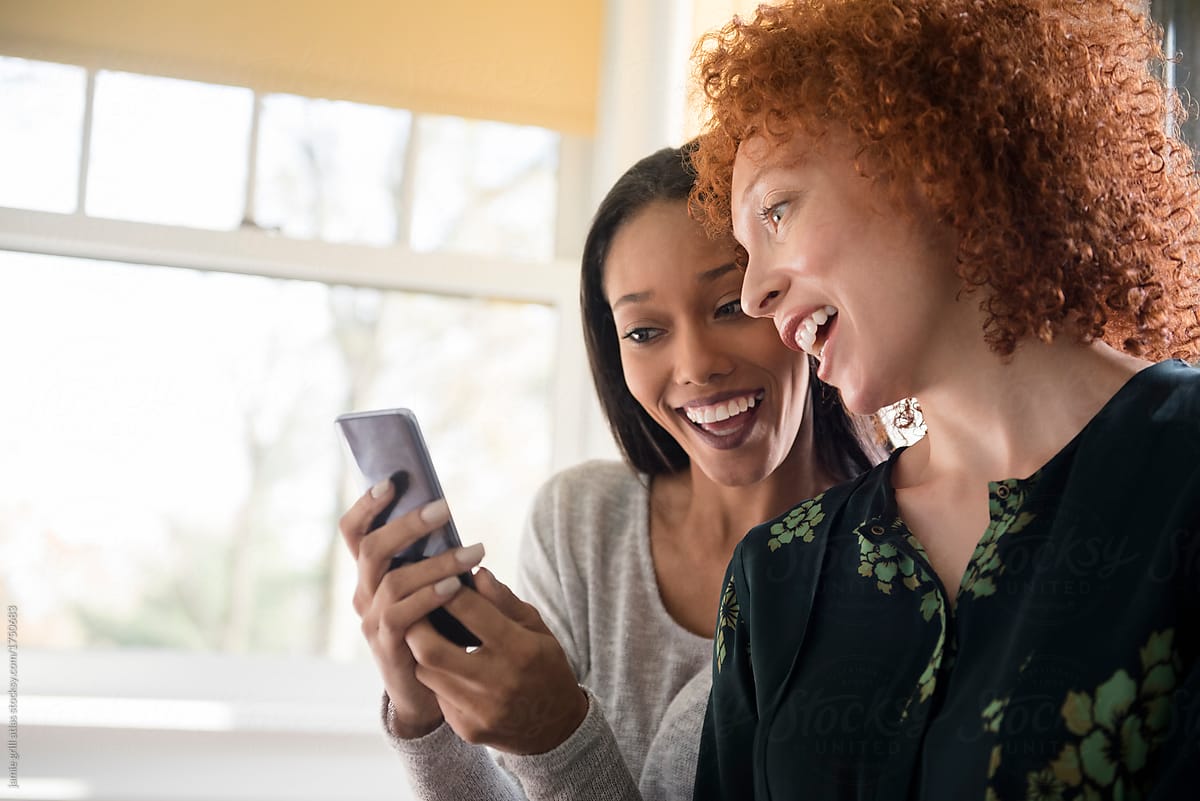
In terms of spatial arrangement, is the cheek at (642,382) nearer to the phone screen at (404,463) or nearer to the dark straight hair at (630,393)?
the dark straight hair at (630,393)

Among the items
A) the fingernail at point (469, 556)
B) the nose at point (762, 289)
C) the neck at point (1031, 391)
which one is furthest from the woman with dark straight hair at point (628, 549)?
the neck at point (1031, 391)

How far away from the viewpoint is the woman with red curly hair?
0.77 m

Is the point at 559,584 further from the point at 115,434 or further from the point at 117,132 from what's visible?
the point at 117,132

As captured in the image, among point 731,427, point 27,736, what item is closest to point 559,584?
point 731,427

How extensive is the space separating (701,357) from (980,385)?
430 mm

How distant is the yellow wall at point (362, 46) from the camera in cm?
206

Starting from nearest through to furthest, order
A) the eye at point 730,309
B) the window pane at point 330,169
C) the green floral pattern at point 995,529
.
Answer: the green floral pattern at point 995,529, the eye at point 730,309, the window pane at point 330,169

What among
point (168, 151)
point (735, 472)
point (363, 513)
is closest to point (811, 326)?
point (735, 472)

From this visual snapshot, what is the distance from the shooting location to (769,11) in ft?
3.43

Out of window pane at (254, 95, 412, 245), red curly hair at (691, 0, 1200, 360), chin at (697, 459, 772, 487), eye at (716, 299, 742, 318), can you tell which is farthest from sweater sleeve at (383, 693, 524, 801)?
window pane at (254, 95, 412, 245)

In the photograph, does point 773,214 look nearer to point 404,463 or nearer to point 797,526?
point 797,526

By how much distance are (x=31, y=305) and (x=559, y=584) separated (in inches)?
49.4

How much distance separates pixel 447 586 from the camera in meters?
1.10

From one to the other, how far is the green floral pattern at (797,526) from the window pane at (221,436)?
124 cm
